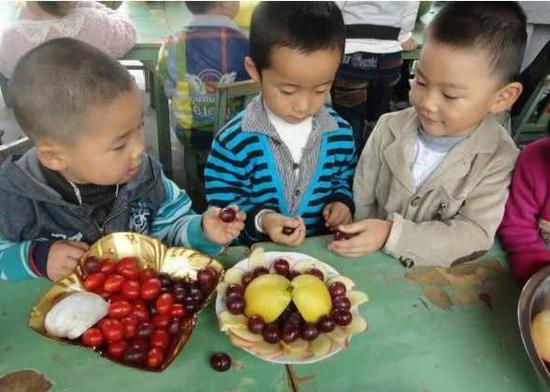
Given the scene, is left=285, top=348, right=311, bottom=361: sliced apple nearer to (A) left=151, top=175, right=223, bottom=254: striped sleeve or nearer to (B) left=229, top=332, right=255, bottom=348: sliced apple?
(B) left=229, top=332, right=255, bottom=348: sliced apple

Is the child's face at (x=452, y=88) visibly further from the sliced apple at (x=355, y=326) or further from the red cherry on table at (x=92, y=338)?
the red cherry on table at (x=92, y=338)

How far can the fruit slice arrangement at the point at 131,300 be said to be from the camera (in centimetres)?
73

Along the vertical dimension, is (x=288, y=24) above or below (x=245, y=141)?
above

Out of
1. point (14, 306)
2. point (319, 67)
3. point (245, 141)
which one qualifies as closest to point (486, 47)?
point (319, 67)

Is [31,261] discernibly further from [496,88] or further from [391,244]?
[496,88]

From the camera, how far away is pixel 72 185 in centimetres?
102

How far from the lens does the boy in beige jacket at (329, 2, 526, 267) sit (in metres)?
1.01

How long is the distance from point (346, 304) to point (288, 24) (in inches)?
25.0

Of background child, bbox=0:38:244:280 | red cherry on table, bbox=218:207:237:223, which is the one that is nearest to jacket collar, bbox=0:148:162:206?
background child, bbox=0:38:244:280

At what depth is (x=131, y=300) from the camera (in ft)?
2.66

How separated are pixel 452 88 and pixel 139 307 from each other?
0.79m

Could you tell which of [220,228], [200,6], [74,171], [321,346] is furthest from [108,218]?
[200,6]

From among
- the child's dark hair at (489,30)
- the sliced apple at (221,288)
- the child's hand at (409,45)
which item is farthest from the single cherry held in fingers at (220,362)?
the child's hand at (409,45)

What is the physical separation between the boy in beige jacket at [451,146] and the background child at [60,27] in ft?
4.83
